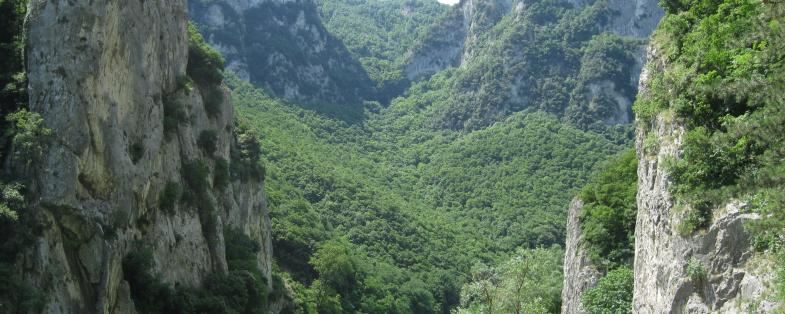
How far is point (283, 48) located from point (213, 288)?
13862 cm

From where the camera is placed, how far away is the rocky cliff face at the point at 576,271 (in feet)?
113

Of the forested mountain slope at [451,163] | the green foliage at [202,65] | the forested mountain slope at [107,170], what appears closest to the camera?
the forested mountain slope at [107,170]

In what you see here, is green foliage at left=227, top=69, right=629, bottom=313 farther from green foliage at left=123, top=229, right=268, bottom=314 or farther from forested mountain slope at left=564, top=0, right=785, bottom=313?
forested mountain slope at left=564, top=0, right=785, bottom=313

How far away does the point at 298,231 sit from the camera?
64.5 metres

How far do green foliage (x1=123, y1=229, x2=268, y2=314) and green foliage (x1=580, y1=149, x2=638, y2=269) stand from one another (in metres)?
17.6

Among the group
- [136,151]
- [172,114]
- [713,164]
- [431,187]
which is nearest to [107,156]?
[136,151]

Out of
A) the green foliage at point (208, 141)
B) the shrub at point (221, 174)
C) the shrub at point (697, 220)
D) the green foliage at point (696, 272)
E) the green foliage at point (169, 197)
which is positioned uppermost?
the green foliage at point (208, 141)

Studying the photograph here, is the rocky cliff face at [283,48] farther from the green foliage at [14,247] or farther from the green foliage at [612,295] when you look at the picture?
the green foliage at [14,247]

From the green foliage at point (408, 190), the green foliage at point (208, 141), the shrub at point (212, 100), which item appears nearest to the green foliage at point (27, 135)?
the green foliage at point (208, 141)

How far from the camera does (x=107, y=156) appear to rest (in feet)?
90.3

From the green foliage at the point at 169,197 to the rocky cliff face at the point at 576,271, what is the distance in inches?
746

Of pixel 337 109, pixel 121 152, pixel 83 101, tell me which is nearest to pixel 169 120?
pixel 121 152

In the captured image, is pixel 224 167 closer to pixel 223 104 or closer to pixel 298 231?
pixel 223 104

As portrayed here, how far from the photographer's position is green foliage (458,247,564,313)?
134 ft
